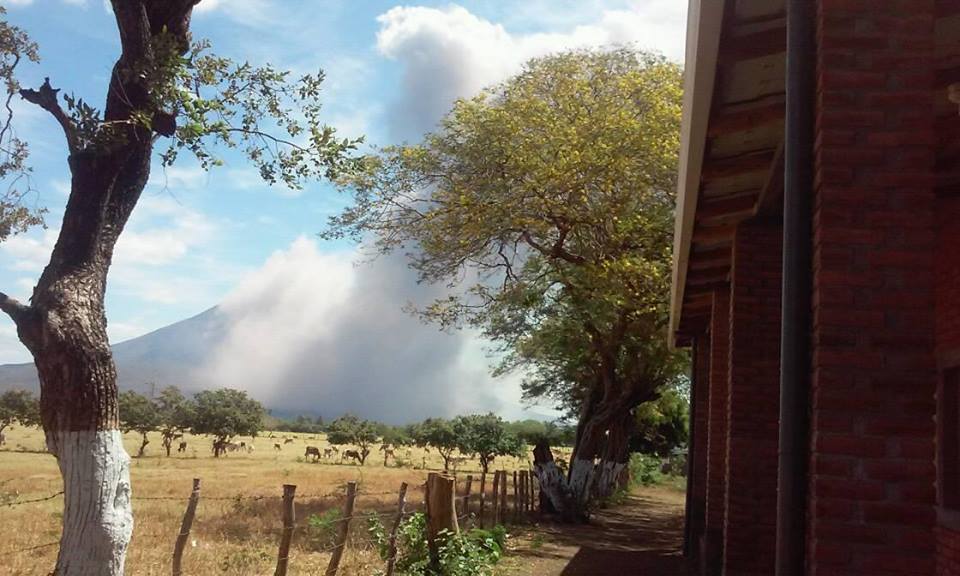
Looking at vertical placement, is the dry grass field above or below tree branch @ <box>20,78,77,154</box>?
below

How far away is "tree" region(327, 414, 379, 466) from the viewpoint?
70.3 m

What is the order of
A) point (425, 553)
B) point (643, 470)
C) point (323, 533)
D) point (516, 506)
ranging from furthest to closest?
point (643, 470) < point (516, 506) < point (323, 533) < point (425, 553)

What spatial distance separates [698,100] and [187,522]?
6.36 meters

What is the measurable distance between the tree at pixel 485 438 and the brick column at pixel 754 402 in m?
41.2

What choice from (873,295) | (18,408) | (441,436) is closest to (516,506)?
(873,295)

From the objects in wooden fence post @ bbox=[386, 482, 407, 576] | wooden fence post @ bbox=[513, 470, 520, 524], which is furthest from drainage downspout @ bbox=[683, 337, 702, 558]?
wooden fence post @ bbox=[386, 482, 407, 576]

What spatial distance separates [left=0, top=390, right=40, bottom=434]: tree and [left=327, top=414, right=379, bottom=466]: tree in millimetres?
21987

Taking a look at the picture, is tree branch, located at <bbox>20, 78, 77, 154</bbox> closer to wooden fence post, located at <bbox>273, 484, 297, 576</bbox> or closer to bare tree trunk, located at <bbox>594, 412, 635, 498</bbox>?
wooden fence post, located at <bbox>273, 484, 297, 576</bbox>

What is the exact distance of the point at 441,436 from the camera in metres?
58.8

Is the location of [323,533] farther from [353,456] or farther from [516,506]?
[353,456]

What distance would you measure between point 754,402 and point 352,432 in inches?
2574

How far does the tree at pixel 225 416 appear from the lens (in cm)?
6238

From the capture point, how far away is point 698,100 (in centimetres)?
451

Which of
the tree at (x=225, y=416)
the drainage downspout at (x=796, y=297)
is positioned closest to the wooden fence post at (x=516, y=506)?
the drainage downspout at (x=796, y=297)
